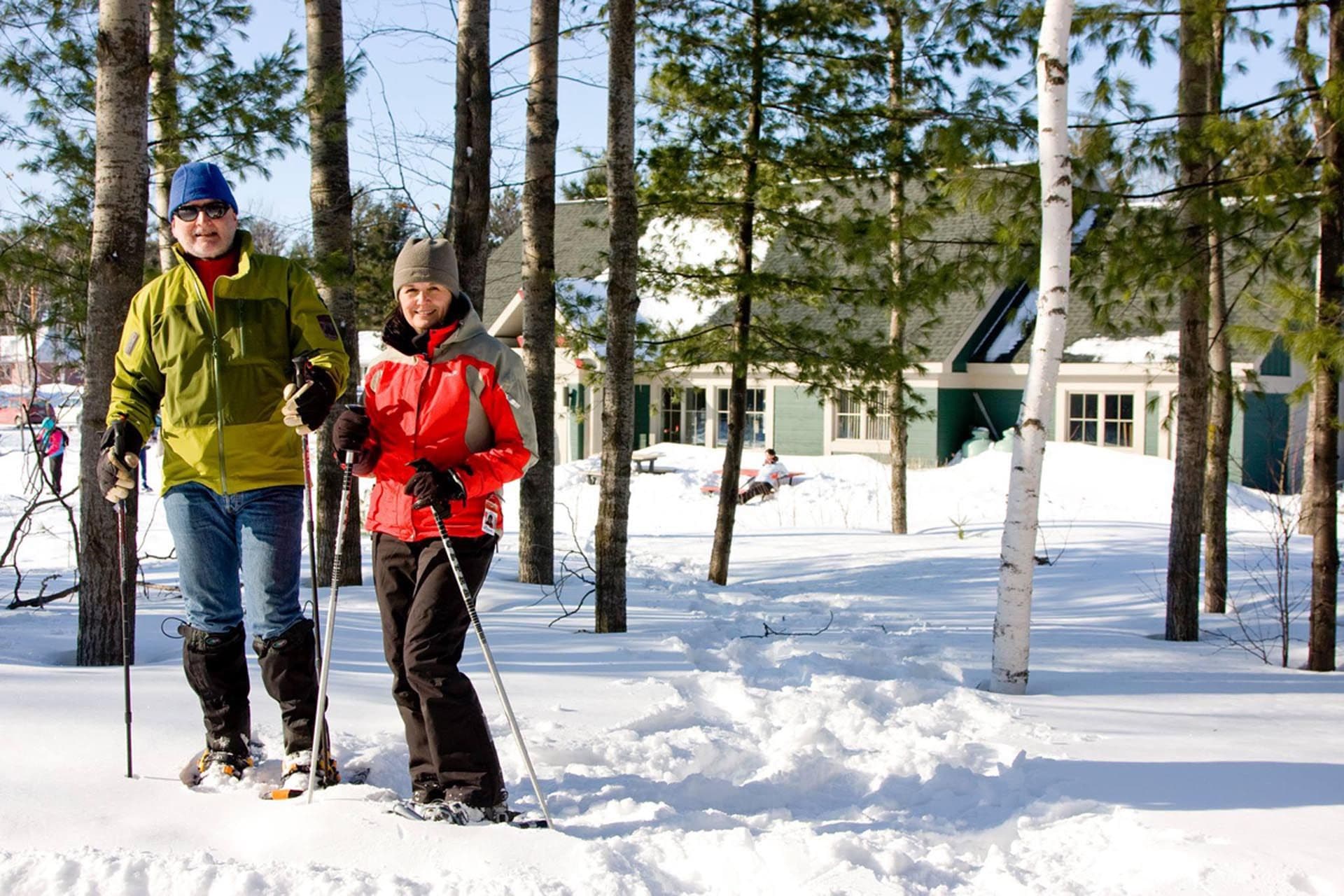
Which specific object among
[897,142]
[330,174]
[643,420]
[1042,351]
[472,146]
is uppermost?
[897,142]

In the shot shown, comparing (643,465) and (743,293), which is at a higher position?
(743,293)

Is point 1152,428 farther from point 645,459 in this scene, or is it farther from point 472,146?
point 472,146

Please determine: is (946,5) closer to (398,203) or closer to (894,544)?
(398,203)

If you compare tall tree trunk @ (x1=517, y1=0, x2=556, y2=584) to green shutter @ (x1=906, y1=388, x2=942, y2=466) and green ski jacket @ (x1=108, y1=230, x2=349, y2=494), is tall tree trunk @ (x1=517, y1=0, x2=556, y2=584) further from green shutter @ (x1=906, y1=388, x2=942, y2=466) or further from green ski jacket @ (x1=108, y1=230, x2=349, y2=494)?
green shutter @ (x1=906, y1=388, x2=942, y2=466)

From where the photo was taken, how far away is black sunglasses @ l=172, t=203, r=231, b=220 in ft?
12.5

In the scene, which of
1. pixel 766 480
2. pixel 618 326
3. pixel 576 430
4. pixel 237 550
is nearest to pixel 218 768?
pixel 237 550

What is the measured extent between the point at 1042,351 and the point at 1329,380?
7.49 feet

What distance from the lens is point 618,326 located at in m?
7.46

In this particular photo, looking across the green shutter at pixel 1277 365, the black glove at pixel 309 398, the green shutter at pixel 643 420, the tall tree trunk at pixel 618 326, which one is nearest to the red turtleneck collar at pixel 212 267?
the black glove at pixel 309 398

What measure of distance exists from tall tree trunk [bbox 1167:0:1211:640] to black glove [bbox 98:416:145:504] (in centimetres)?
680

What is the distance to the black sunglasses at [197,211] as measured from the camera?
150 inches

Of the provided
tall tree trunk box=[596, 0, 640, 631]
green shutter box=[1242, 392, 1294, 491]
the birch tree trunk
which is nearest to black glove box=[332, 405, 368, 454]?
tall tree trunk box=[596, 0, 640, 631]

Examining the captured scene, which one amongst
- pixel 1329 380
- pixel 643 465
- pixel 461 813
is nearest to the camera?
pixel 461 813

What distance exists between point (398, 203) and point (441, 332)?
6.28 m
